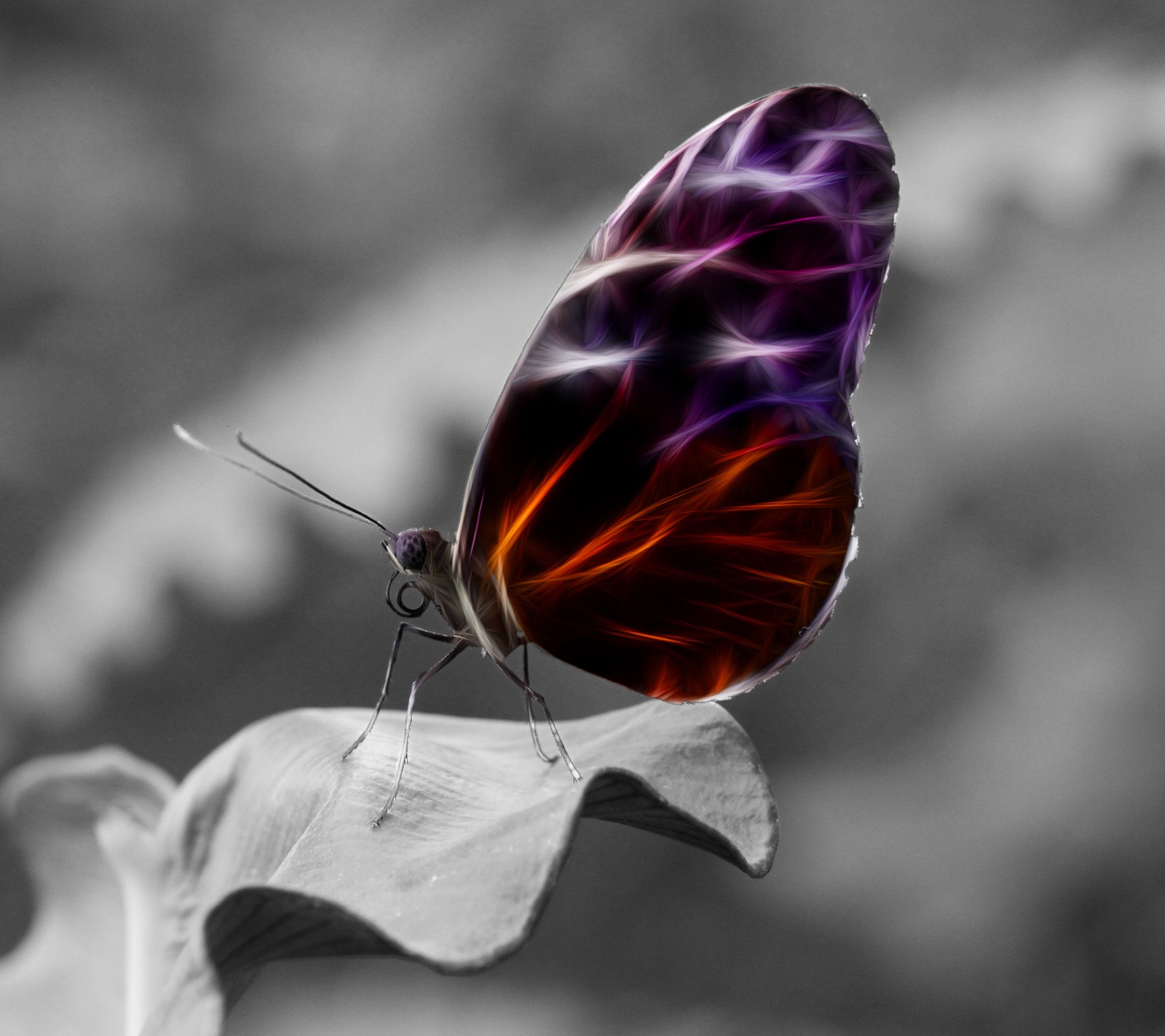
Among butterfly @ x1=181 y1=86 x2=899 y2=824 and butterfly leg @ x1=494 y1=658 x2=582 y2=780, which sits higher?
butterfly @ x1=181 y1=86 x2=899 y2=824

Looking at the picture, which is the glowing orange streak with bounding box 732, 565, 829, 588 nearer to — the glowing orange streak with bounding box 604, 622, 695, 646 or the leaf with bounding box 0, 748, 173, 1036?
the glowing orange streak with bounding box 604, 622, 695, 646

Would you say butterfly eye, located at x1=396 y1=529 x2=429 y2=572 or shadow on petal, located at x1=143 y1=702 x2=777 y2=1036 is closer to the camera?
shadow on petal, located at x1=143 y1=702 x2=777 y2=1036

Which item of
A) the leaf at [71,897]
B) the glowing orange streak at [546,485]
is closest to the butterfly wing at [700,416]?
the glowing orange streak at [546,485]

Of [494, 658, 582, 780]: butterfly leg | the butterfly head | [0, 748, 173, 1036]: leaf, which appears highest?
the butterfly head

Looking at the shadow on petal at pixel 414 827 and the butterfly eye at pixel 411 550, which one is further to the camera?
the butterfly eye at pixel 411 550

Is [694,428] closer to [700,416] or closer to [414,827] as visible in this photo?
[700,416]

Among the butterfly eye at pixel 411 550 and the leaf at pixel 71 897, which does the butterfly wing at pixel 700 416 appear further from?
the leaf at pixel 71 897

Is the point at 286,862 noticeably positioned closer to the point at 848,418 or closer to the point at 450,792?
the point at 450,792

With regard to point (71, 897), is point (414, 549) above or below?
above

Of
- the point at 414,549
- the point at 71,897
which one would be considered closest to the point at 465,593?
the point at 414,549

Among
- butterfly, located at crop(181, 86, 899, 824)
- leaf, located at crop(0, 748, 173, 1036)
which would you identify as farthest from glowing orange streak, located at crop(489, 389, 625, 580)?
leaf, located at crop(0, 748, 173, 1036)
